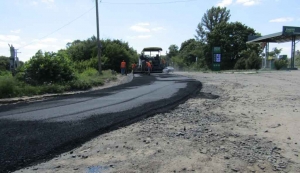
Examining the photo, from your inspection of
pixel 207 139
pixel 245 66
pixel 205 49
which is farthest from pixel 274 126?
pixel 205 49

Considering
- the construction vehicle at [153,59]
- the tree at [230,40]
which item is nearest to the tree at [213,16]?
the tree at [230,40]

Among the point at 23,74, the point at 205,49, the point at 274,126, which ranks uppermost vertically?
the point at 205,49

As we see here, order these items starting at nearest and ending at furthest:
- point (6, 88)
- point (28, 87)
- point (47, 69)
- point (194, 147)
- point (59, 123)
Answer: point (194, 147), point (59, 123), point (6, 88), point (28, 87), point (47, 69)

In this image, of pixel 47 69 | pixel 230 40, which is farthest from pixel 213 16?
pixel 47 69

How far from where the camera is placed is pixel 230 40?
59344 millimetres

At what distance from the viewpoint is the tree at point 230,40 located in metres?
58.8

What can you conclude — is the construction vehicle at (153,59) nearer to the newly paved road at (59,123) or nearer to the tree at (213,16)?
the newly paved road at (59,123)

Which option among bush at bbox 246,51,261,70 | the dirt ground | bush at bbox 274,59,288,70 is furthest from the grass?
bush at bbox 246,51,261,70

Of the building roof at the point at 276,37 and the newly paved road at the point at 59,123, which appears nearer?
the newly paved road at the point at 59,123

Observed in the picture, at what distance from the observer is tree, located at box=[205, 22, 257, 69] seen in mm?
58781

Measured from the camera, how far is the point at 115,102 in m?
10.3

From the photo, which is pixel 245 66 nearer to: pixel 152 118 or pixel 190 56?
pixel 190 56

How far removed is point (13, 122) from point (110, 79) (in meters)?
14.6

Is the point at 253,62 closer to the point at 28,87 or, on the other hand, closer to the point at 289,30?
the point at 289,30
